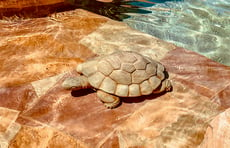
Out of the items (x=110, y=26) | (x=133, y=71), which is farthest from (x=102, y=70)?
(x=110, y=26)

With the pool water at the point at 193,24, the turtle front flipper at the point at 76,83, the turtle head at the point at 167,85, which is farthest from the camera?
the pool water at the point at 193,24

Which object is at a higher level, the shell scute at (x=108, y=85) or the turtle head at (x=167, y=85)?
the shell scute at (x=108, y=85)

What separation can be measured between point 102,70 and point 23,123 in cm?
157

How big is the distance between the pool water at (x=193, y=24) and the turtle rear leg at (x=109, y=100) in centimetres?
336

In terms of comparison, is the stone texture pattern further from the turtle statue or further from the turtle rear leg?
the turtle statue

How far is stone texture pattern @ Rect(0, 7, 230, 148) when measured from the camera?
3320 mm

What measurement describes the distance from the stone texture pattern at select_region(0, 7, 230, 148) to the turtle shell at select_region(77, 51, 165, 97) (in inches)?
10.8

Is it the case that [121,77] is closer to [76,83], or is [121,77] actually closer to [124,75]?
[124,75]

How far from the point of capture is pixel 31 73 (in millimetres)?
4496

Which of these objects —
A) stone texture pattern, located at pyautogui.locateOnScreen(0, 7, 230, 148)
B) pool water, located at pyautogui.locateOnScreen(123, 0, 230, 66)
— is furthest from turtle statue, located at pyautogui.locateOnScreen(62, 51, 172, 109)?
pool water, located at pyautogui.locateOnScreen(123, 0, 230, 66)

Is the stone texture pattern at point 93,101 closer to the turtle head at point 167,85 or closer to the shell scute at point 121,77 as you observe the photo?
the turtle head at point 167,85

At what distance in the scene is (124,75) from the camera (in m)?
3.85

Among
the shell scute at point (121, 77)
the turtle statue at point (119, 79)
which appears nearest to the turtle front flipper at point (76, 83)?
the turtle statue at point (119, 79)

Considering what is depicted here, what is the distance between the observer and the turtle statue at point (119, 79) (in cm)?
380
